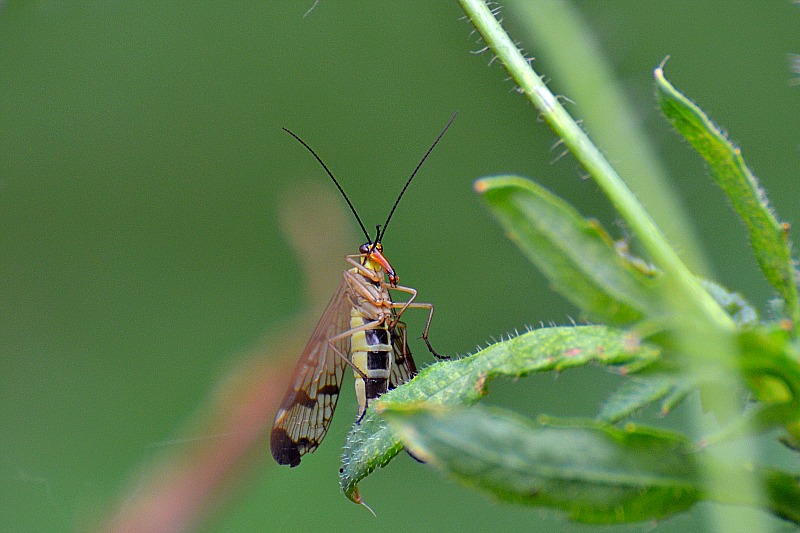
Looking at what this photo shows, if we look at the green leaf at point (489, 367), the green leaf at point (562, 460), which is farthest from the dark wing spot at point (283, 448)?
the green leaf at point (562, 460)

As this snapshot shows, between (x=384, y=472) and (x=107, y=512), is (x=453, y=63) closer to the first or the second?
(x=384, y=472)

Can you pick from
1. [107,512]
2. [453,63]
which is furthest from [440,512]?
[453,63]

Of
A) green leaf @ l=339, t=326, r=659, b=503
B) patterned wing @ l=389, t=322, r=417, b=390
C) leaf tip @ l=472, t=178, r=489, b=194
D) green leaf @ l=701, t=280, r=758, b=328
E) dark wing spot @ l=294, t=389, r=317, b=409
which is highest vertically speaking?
leaf tip @ l=472, t=178, r=489, b=194

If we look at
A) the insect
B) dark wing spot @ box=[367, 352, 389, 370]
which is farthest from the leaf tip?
dark wing spot @ box=[367, 352, 389, 370]

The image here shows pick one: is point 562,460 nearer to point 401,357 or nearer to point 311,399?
point 311,399

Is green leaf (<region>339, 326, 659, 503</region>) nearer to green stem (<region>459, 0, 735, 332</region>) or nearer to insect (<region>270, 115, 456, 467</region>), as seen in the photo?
green stem (<region>459, 0, 735, 332</region>)

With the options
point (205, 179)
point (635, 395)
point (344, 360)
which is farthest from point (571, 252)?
point (205, 179)

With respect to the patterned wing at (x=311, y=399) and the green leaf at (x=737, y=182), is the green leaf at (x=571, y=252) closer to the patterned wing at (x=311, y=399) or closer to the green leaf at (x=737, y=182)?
the green leaf at (x=737, y=182)
